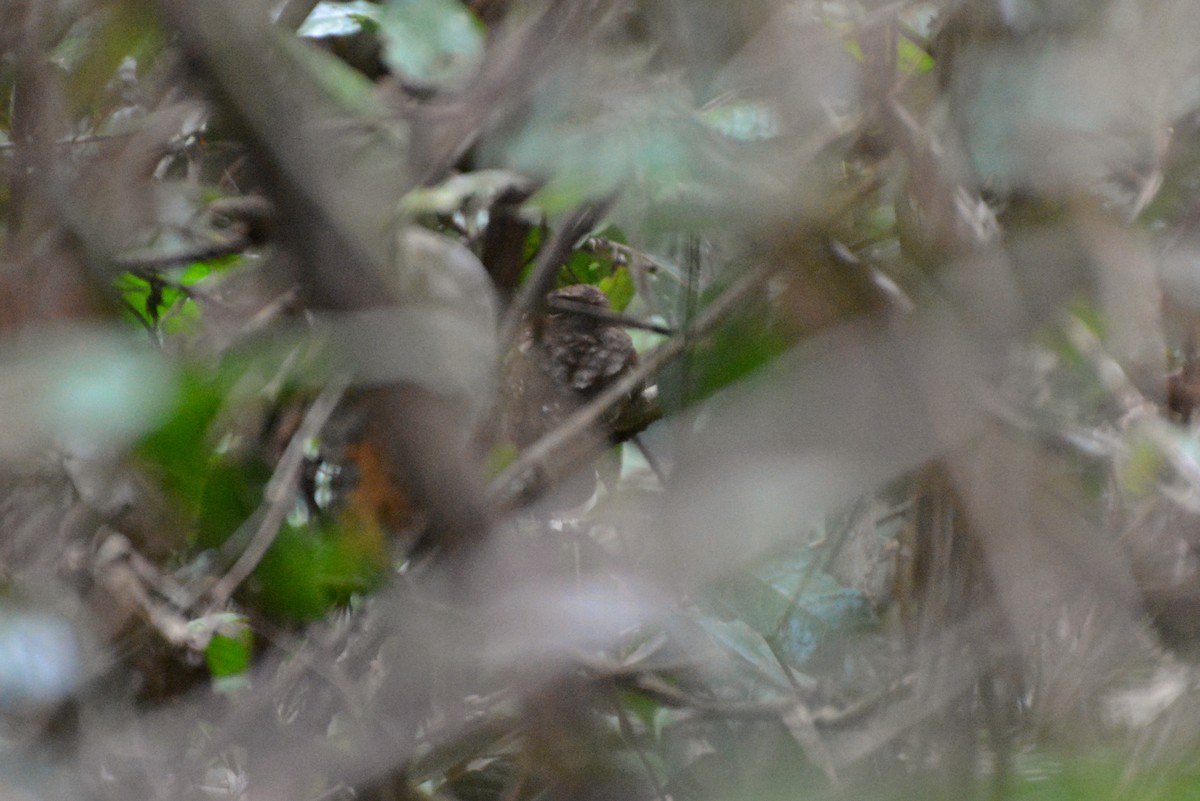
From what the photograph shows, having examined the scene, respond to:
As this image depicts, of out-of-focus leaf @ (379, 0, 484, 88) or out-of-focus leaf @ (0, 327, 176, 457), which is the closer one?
out-of-focus leaf @ (0, 327, 176, 457)

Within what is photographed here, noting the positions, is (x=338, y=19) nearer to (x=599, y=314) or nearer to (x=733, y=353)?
(x=599, y=314)

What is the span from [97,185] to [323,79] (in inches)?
4.8

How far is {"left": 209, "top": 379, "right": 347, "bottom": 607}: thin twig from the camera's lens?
1.84 ft

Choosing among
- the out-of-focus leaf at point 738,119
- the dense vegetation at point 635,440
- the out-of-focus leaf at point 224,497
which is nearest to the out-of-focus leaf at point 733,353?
the dense vegetation at point 635,440

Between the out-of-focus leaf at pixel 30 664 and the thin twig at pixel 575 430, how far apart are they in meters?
0.28

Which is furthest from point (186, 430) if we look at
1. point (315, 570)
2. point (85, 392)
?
point (315, 570)

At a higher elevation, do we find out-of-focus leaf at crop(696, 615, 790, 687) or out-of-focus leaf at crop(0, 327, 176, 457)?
out-of-focus leaf at crop(0, 327, 176, 457)

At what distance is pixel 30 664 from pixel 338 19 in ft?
1.65

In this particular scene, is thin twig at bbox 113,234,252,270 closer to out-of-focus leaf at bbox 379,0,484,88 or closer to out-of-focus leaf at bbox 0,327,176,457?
out-of-focus leaf at bbox 379,0,484,88

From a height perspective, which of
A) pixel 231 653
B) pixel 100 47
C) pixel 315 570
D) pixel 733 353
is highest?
pixel 100 47

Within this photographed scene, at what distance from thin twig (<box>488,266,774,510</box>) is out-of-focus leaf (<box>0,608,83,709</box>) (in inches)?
10.9

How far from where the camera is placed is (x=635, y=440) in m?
0.75

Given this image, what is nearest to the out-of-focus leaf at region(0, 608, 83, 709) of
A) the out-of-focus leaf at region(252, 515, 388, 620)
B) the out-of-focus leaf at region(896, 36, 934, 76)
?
the out-of-focus leaf at region(252, 515, 388, 620)

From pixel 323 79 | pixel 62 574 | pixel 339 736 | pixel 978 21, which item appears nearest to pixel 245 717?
pixel 339 736
